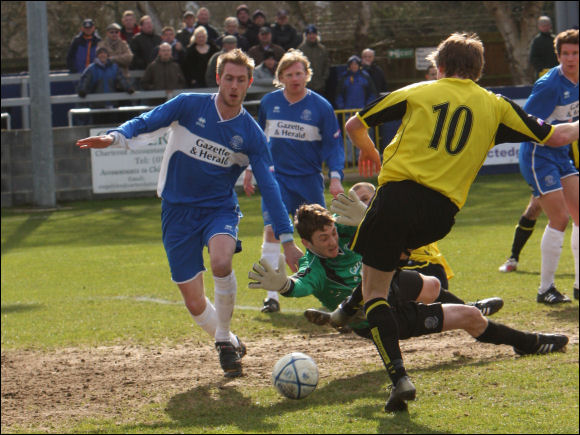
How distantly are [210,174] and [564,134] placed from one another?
2.89 meters

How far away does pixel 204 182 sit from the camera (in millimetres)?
6941

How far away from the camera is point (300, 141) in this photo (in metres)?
9.84

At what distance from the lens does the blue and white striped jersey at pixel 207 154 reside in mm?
6227

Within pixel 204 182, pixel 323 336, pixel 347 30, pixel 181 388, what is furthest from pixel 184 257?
pixel 347 30

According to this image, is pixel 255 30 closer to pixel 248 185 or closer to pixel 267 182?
pixel 248 185

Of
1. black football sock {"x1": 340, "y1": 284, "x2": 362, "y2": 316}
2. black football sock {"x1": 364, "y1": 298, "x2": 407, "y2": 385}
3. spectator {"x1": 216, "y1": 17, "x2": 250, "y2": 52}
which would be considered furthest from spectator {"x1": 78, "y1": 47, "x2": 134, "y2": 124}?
black football sock {"x1": 364, "y1": 298, "x2": 407, "y2": 385}

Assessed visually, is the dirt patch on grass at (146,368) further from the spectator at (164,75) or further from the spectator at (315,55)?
the spectator at (315,55)

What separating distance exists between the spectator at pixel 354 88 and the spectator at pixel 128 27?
14.4 ft

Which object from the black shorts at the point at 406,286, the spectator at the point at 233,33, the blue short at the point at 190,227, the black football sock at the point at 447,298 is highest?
the spectator at the point at 233,33

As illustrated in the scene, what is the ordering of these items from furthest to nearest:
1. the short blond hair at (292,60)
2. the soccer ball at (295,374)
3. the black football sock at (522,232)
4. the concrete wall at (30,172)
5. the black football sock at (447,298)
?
the concrete wall at (30,172), the black football sock at (522,232), the short blond hair at (292,60), the black football sock at (447,298), the soccer ball at (295,374)

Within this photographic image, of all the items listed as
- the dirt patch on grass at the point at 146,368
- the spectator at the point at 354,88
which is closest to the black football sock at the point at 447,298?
the dirt patch on grass at the point at 146,368

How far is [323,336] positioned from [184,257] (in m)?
2.62

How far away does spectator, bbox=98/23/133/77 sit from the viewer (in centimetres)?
1858

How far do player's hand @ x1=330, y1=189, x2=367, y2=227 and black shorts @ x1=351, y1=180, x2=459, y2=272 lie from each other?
9.9 inches
